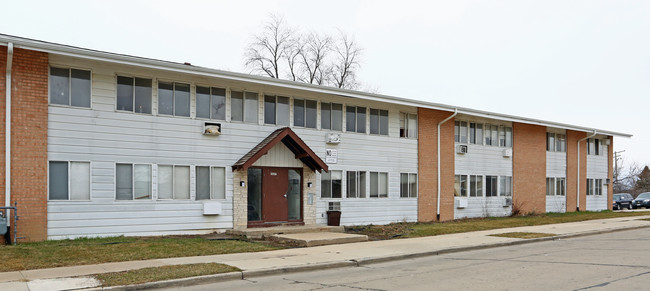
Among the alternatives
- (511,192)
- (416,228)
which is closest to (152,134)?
(416,228)

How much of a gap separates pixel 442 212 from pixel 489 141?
531 cm

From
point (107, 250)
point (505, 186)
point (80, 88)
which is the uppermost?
point (80, 88)

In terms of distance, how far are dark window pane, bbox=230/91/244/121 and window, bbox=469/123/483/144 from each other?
12.9 metres

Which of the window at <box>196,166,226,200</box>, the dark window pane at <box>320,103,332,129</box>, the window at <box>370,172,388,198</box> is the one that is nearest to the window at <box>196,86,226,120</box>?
the window at <box>196,166,226,200</box>

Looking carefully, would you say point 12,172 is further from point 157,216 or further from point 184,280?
point 184,280

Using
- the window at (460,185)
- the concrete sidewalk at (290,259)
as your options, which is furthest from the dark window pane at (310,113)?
the window at (460,185)

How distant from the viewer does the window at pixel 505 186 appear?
28438 millimetres

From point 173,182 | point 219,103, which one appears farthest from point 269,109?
point 173,182

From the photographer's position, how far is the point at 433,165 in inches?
976

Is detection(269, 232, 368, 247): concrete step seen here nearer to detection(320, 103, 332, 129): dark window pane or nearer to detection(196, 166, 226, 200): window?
detection(196, 166, 226, 200): window

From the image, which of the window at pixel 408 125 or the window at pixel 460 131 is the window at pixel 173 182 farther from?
the window at pixel 460 131

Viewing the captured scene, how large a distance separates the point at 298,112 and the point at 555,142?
1859cm

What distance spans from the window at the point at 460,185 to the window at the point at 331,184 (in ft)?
23.5

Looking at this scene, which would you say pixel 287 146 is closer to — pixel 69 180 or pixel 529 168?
pixel 69 180
